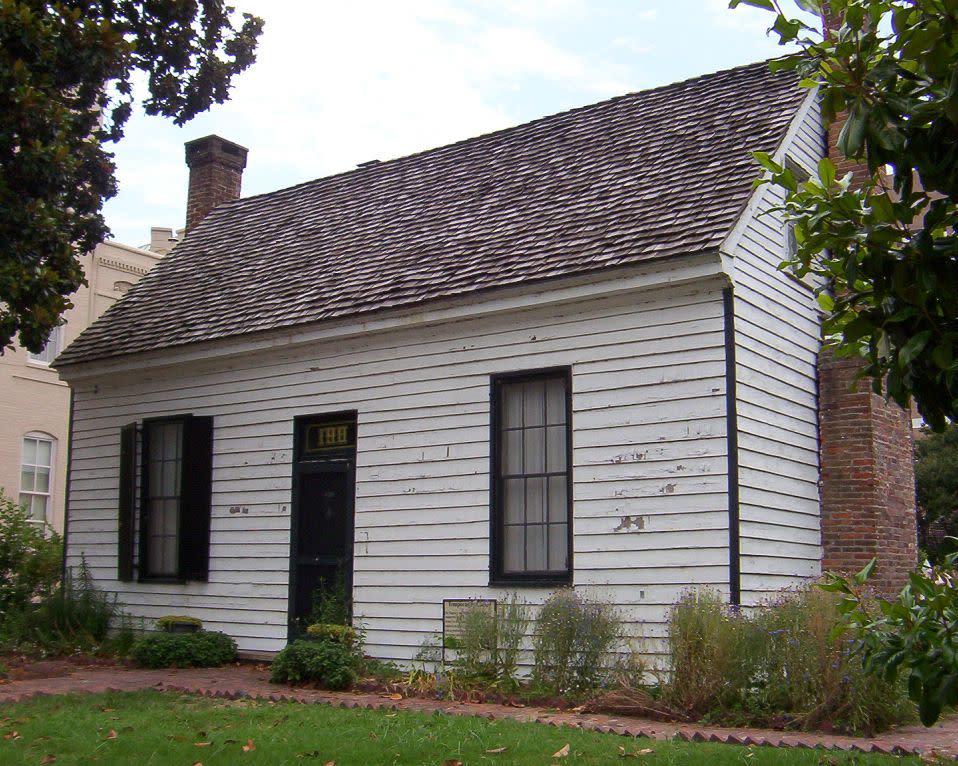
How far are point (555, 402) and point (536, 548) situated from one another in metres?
1.52

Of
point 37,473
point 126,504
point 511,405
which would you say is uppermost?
point 511,405

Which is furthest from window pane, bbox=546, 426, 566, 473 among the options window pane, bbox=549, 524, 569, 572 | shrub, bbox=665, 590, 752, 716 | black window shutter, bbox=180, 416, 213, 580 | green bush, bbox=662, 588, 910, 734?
black window shutter, bbox=180, 416, 213, 580

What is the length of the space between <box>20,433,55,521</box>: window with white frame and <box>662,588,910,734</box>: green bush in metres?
19.4

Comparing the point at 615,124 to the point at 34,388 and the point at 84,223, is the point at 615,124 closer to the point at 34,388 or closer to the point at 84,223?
the point at 84,223

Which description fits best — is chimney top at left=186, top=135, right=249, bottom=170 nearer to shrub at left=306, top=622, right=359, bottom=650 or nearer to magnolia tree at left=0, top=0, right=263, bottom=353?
magnolia tree at left=0, top=0, right=263, bottom=353

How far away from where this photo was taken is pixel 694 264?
1005 centimetres

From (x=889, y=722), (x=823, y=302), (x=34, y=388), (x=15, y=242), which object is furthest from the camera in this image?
(x=34, y=388)

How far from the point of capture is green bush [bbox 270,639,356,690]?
10.7m

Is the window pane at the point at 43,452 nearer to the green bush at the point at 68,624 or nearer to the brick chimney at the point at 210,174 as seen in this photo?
the brick chimney at the point at 210,174

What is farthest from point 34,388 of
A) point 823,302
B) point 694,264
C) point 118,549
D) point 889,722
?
point 823,302

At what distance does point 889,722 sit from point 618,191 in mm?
6389

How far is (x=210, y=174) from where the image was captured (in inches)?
826

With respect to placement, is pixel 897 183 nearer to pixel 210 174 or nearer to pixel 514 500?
pixel 514 500

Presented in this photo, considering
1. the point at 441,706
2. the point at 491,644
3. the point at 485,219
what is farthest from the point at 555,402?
the point at 441,706
